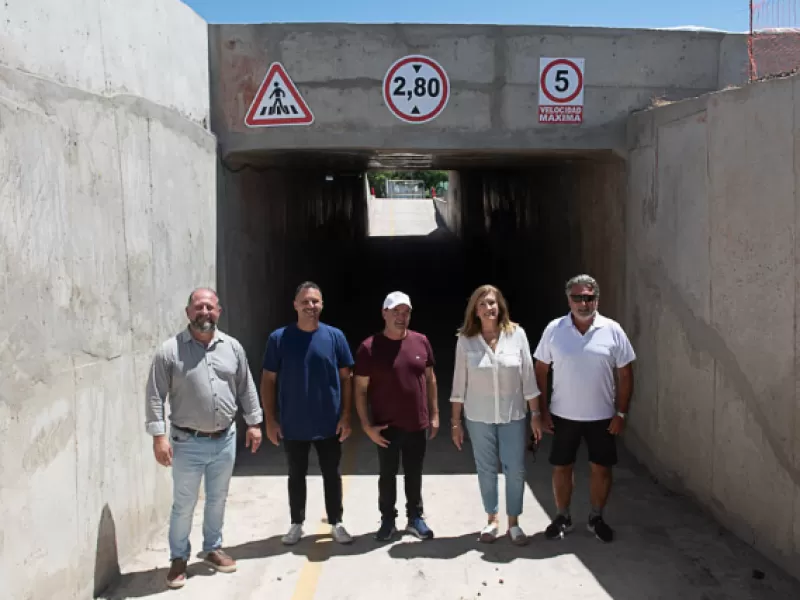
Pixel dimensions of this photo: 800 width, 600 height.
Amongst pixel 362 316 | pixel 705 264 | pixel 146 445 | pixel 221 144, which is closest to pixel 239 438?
pixel 146 445

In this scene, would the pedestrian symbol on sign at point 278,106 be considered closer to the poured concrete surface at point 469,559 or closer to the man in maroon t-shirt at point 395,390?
the man in maroon t-shirt at point 395,390

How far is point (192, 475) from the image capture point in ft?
16.1

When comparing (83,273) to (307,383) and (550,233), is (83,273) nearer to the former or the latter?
(307,383)

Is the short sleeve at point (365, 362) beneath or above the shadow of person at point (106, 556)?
above

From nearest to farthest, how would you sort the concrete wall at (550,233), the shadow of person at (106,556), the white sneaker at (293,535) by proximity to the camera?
1. the shadow of person at (106,556)
2. the white sneaker at (293,535)
3. the concrete wall at (550,233)

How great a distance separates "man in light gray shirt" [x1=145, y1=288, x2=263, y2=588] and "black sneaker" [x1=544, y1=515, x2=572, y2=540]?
Result: 2.46 metres

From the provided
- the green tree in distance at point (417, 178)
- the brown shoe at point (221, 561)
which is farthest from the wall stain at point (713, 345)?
the green tree in distance at point (417, 178)

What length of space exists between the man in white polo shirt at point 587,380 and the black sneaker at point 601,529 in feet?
0.06

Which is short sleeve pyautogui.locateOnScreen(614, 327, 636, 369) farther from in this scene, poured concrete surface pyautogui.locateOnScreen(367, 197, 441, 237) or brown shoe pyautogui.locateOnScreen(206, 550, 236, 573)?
poured concrete surface pyautogui.locateOnScreen(367, 197, 441, 237)

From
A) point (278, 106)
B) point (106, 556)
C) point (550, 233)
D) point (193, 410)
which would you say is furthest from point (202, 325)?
point (550, 233)

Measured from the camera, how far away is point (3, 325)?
3.72 m

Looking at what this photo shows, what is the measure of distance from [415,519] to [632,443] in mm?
3081

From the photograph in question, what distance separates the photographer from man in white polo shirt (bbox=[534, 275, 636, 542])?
534 cm

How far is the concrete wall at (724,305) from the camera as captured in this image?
16.5 ft
